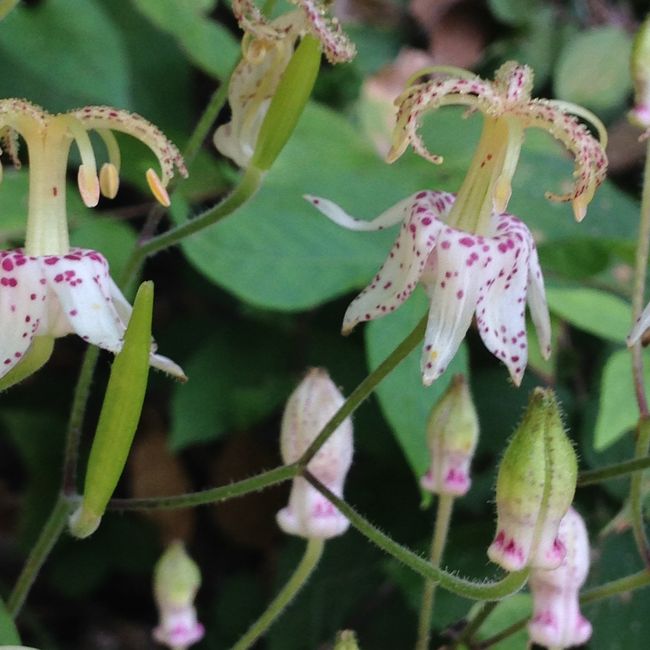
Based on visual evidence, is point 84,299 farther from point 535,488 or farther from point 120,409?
point 535,488

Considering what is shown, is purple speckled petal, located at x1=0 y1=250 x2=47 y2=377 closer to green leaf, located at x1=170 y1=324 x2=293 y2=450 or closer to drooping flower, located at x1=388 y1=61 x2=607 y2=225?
drooping flower, located at x1=388 y1=61 x2=607 y2=225

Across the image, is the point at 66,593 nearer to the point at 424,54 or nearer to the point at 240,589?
the point at 240,589

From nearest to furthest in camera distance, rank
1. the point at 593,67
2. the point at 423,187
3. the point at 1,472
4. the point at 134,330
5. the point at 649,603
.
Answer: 1. the point at 134,330
2. the point at 649,603
3. the point at 423,187
4. the point at 593,67
5. the point at 1,472

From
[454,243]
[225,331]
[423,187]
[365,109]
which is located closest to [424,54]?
[365,109]

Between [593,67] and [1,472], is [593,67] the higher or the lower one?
the higher one

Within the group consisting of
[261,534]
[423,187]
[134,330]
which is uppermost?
[423,187]

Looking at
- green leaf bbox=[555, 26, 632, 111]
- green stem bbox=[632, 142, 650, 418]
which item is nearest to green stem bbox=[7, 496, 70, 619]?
green stem bbox=[632, 142, 650, 418]

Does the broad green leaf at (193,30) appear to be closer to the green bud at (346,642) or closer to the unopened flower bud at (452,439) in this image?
the unopened flower bud at (452,439)
